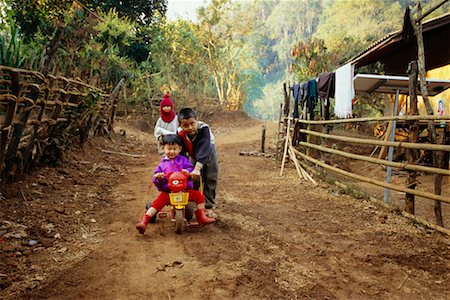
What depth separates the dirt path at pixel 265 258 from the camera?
2.16m

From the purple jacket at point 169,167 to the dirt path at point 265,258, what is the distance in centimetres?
41

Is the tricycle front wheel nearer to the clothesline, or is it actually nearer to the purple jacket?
the purple jacket

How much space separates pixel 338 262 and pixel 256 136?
1187 cm

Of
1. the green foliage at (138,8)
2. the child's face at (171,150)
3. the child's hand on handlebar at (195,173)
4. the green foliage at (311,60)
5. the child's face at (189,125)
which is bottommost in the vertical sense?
the child's hand on handlebar at (195,173)

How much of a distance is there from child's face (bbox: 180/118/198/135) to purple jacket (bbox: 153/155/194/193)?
→ 0.26m

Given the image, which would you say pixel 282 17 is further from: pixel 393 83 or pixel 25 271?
pixel 25 271

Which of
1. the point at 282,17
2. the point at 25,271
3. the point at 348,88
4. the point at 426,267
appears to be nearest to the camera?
the point at 25,271

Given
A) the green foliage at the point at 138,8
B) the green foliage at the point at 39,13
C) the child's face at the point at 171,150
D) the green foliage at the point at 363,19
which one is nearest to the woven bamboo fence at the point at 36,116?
the green foliage at the point at 39,13

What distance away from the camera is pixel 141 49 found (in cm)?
1454

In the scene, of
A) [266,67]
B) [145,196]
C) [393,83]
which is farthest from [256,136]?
[266,67]

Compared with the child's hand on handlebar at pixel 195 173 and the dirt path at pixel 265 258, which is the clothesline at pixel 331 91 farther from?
the child's hand on handlebar at pixel 195 173

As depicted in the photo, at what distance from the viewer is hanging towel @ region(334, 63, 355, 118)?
5.66 meters

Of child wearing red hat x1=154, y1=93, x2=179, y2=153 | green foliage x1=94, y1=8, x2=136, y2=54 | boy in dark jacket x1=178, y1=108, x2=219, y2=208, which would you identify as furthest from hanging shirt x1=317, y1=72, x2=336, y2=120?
green foliage x1=94, y1=8, x2=136, y2=54

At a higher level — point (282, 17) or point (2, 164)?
point (282, 17)
